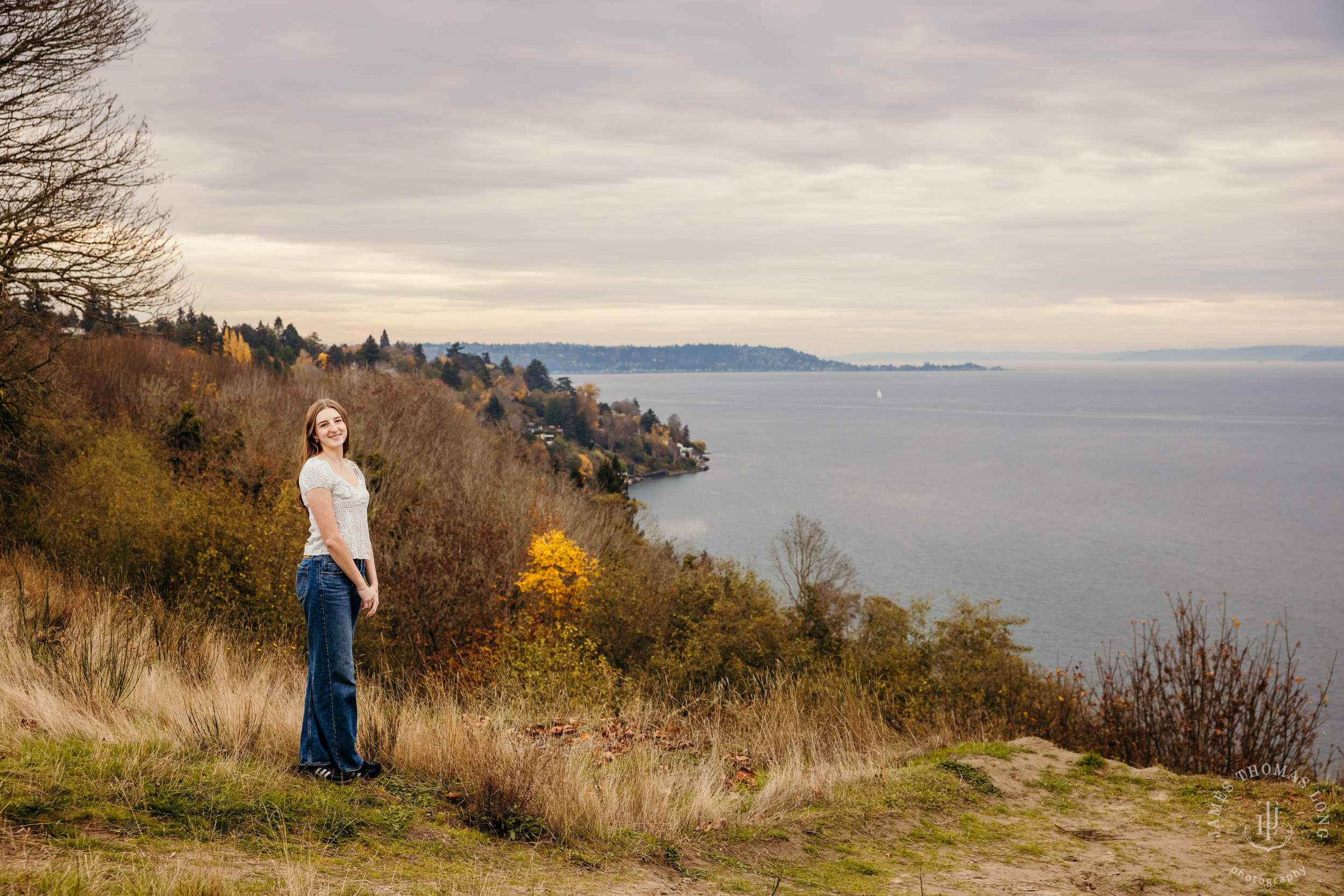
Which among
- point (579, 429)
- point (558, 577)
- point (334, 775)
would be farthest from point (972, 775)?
point (579, 429)

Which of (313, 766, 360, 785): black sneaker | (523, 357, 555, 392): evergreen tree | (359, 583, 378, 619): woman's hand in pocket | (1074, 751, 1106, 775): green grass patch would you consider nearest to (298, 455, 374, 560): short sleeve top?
(359, 583, 378, 619): woman's hand in pocket

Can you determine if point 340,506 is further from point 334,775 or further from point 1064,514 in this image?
point 1064,514

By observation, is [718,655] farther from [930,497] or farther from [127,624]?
[930,497]

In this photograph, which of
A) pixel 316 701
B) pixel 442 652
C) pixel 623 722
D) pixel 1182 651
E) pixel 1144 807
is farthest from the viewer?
pixel 442 652

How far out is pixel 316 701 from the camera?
170 inches

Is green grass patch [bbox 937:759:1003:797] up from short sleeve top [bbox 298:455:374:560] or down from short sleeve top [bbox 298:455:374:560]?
down

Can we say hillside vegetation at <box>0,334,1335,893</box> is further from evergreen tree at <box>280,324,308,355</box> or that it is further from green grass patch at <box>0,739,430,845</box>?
evergreen tree at <box>280,324,308,355</box>

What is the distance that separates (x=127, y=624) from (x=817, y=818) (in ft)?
23.5

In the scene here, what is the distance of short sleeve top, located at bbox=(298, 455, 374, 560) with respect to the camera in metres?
4.20

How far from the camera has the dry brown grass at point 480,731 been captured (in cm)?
443

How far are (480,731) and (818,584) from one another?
34.9 meters

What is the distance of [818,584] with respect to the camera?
1528 inches

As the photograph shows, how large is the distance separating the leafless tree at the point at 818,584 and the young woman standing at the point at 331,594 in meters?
22.8

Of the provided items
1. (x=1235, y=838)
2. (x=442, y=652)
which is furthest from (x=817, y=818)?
(x=442, y=652)
